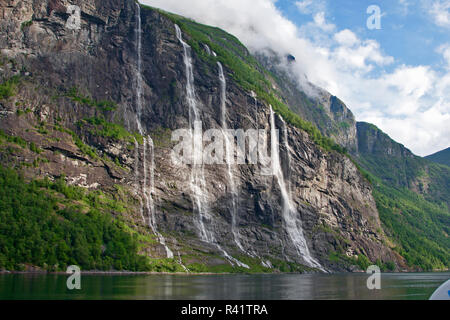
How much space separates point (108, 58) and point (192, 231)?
60.4 metres

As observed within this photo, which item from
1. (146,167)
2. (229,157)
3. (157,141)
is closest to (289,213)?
(229,157)

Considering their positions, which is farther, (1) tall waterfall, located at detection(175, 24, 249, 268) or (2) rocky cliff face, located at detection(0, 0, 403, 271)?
(1) tall waterfall, located at detection(175, 24, 249, 268)

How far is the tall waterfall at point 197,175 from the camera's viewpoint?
12212 cm

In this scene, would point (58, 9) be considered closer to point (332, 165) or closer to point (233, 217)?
point (233, 217)

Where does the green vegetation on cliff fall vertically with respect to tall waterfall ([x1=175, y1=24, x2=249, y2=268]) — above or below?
below

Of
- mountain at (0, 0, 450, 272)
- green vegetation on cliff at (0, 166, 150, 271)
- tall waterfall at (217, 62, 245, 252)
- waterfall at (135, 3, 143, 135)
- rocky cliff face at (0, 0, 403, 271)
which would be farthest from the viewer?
waterfall at (135, 3, 143, 135)

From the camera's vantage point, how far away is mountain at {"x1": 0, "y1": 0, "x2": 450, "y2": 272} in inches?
3873

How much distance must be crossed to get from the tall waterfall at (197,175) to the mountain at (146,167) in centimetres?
40

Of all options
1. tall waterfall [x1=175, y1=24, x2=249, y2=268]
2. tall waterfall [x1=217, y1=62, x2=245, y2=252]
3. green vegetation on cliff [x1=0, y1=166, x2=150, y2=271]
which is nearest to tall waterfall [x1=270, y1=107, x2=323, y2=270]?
tall waterfall [x1=217, y1=62, x2=245, y2=252]

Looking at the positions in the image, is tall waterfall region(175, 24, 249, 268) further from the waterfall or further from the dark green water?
the dark green water

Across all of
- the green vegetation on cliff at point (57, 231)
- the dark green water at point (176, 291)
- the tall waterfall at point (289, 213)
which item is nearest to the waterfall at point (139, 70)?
the green vegetation on cliff at point (57, 231)

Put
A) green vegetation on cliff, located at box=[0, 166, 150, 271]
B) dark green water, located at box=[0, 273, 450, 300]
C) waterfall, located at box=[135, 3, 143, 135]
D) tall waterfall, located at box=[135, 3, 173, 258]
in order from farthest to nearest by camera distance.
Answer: waterfall, located at box=[135, 3, 143, 135] < tall waterfall, located at box=[135, 3, 173, 258] < green vegetation on cliff, located at box=[0, 166, 150, 271] < dark green water, located at box=[0, 273, 450, 300]

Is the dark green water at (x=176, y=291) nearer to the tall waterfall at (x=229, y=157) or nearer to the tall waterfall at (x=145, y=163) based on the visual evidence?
A: the tall waterfall at (x=145, y=163)

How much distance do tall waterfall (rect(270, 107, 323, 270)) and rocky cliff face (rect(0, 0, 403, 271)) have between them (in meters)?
0.41
